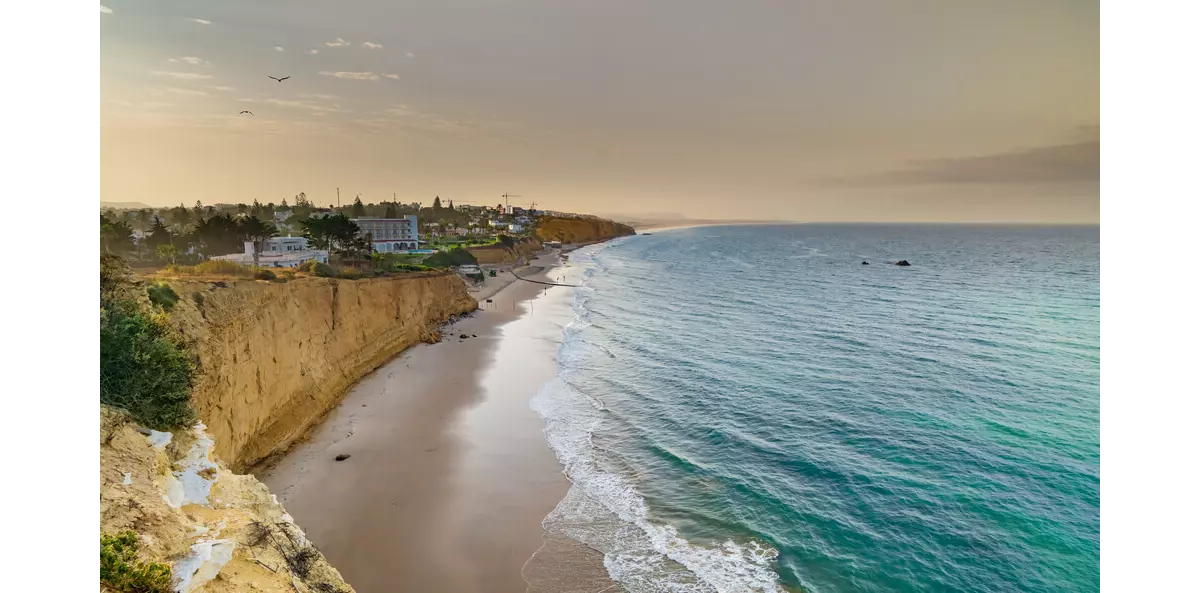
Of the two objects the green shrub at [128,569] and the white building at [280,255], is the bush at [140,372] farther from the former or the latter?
the white building at [280,255]

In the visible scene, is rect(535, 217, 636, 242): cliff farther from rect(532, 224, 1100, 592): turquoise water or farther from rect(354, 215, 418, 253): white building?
rect(532, 224, 1100, 592): turquoise water

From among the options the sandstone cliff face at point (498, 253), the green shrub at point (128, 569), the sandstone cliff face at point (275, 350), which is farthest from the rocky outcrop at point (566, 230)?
the green shrub at point (128, 569)

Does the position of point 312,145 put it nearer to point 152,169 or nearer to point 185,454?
point 152,169

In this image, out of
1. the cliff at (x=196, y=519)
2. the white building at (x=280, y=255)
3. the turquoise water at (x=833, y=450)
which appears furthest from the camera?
the white building at (x=280, y=255)

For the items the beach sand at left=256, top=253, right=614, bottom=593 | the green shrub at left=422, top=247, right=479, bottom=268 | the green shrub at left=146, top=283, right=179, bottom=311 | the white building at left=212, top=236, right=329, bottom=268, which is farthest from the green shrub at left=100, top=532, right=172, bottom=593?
the green shrub at left=422, top=247, right=479, bottom=268
